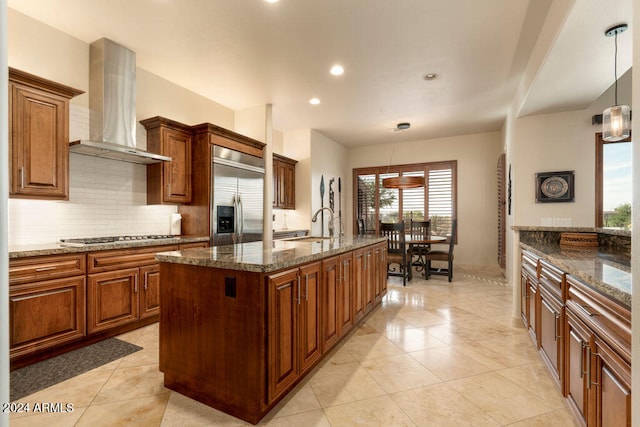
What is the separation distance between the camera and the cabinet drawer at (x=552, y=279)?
1.84 metres

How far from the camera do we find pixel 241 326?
1.71m

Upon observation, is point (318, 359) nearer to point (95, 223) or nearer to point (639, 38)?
point (639, 38)

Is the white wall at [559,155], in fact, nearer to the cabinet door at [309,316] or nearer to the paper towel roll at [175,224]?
the cabinet door at [309,316]

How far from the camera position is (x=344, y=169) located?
7910 millimetres

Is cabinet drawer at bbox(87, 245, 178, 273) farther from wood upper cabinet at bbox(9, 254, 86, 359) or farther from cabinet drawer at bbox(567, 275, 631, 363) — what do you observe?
cabinet drawer at bbox(567, 275, 631, 363)

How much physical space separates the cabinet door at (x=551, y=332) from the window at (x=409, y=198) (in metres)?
4.31

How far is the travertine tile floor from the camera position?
1.75 m

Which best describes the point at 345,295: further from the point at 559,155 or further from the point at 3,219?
the point at 559,155

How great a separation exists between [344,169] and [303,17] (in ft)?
17.2

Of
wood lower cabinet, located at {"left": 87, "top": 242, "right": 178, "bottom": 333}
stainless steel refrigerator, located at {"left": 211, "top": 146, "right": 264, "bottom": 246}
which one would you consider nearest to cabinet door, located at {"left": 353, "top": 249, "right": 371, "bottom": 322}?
stainless steel refrigerator, located at {"left": 211, "top": 146, "right": 264, "bottom": 246}

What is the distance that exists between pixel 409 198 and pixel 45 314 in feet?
21.7

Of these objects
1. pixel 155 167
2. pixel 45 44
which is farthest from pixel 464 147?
pixel 45 44

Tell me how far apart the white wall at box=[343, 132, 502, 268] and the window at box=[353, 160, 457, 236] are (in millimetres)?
209

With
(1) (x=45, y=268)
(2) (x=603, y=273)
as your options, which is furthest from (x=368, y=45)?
(1) (x=45, y=268)
